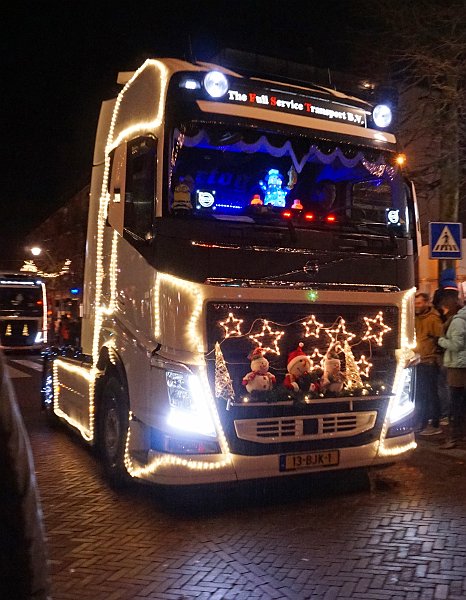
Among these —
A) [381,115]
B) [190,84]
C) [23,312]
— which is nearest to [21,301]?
[23,312]

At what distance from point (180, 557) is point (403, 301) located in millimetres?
3088

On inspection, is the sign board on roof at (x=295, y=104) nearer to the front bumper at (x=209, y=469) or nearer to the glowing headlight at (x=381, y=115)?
the glowing headlight at (x=381, y=115)

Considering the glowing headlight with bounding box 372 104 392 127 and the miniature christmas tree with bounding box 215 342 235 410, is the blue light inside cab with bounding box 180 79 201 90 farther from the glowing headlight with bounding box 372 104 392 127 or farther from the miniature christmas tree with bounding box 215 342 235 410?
the miniature christmas tree with bounding box 215 342 235 410

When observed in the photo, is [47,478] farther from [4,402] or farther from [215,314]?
[4,402]

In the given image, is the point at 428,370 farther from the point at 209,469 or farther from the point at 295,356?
the point at 209,469

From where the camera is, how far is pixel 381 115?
6.79 metres

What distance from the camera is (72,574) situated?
464 cm

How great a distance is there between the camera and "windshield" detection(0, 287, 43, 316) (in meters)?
28.1

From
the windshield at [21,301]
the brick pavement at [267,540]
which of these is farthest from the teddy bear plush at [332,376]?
the windshield at [21,301]

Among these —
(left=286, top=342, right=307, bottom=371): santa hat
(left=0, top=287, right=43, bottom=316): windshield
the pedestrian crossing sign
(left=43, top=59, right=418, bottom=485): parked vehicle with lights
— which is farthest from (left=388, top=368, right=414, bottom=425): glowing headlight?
(left=0, top=287, right=43, bottom=316): windshield

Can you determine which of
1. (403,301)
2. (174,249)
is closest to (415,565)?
(403,301)

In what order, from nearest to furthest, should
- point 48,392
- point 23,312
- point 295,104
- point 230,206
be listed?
point 230,206 < point 295,104 < point 48,392 < point 23,312

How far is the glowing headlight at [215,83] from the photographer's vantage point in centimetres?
589

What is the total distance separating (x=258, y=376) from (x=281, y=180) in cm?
190
